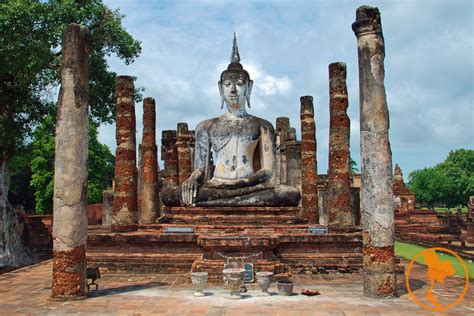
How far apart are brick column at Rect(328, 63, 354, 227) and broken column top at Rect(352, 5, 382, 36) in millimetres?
4660

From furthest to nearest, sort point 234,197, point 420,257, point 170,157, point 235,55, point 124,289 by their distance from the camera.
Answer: point 170,157
point 235,55
point 420,257
point 234,197
point 124,289

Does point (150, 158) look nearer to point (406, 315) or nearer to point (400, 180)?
point (406, 315)

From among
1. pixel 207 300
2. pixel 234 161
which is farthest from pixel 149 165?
pixel 207 300

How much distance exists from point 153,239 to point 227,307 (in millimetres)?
3901

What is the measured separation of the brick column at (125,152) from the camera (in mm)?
13352

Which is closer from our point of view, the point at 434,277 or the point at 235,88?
the point at 434,277

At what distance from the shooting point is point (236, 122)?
14359 mm

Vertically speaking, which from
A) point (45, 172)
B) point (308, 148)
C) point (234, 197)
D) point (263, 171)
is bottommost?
point (234, 197)

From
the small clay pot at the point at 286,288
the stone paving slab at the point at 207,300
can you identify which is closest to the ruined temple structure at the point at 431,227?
the stone paving slab at the point at 207,300

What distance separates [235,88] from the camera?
14.4m

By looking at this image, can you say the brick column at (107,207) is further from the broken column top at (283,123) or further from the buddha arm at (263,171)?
the buddha arm at (263,171)

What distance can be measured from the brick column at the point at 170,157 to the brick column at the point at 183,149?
907mm

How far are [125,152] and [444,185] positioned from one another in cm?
6174

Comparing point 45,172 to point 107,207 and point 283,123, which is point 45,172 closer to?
point 107,207
